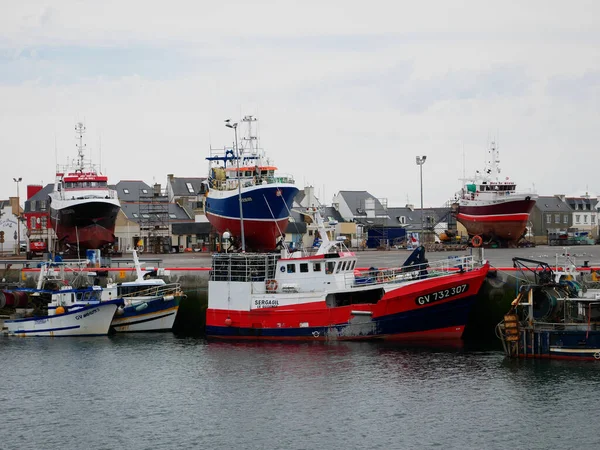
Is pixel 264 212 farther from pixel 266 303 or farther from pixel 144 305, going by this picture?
pixel 266 303

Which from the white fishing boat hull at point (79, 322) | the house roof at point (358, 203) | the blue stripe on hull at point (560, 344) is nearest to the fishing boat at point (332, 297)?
the blue stripe on hull at point (560, 344)

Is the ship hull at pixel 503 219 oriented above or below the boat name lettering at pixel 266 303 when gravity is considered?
above

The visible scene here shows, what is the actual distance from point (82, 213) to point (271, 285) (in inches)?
1241

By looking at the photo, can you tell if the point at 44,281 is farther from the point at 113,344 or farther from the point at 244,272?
the point at 244,272

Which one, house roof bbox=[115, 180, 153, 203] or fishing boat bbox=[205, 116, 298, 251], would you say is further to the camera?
house roof bbox=[115, 180, 153, 203]

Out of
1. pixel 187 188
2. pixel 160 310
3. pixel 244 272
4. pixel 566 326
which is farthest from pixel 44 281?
pixel 187 188

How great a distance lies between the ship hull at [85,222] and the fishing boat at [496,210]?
29783 mm

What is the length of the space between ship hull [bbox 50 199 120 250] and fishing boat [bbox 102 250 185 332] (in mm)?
23418

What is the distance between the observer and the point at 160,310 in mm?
46688

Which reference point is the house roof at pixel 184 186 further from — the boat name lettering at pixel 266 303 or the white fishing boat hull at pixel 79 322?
the boat name lettering at pixel 266 303

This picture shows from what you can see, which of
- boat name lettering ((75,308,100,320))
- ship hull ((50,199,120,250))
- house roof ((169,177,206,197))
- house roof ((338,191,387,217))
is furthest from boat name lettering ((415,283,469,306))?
house roof ((338,191,387,217))

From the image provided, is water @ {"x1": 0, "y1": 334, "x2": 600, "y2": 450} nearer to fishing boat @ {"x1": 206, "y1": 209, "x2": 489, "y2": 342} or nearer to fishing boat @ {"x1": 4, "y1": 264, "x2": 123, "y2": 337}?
fishing boat @ {"x1": 206, "y1": 209, "x2": 489, "y2": 342}

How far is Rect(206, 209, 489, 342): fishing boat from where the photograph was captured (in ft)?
132

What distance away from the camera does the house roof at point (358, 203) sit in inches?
4203
